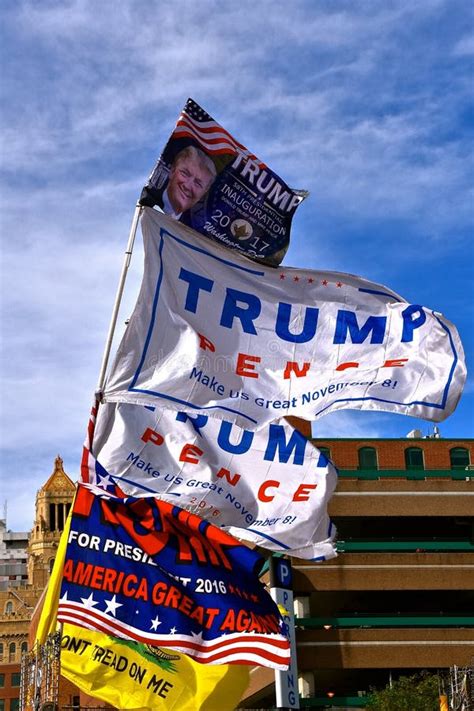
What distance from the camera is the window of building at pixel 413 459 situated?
72.4 metres

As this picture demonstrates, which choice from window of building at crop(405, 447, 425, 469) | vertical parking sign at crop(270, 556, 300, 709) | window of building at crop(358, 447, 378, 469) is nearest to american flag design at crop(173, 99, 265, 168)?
vertical parking sign at crop(270, 556, 300, 709)

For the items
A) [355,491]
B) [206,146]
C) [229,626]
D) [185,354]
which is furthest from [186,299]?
[355,491]

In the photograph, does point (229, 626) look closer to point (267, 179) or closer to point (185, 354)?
point (185, 354)

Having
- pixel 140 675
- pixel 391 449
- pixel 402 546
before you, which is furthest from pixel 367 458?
pixel 140 675

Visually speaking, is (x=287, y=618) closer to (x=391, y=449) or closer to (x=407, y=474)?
(x=407, y=474)

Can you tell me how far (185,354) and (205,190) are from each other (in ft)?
7.73

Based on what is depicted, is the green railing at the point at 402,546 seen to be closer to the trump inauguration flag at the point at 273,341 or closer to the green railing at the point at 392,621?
the green railing at the point at 392,621

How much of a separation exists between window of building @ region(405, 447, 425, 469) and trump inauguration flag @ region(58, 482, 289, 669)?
55.5 metres

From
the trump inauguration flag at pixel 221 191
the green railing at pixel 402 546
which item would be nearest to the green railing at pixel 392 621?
the green railing at pixel 402 546

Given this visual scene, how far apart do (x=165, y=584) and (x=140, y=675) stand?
242 inches

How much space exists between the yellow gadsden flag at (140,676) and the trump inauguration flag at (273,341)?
6926 millimetres

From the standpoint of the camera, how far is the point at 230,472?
17453 millimetres

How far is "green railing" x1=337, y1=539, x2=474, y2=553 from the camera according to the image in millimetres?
63341

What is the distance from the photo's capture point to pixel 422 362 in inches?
680
